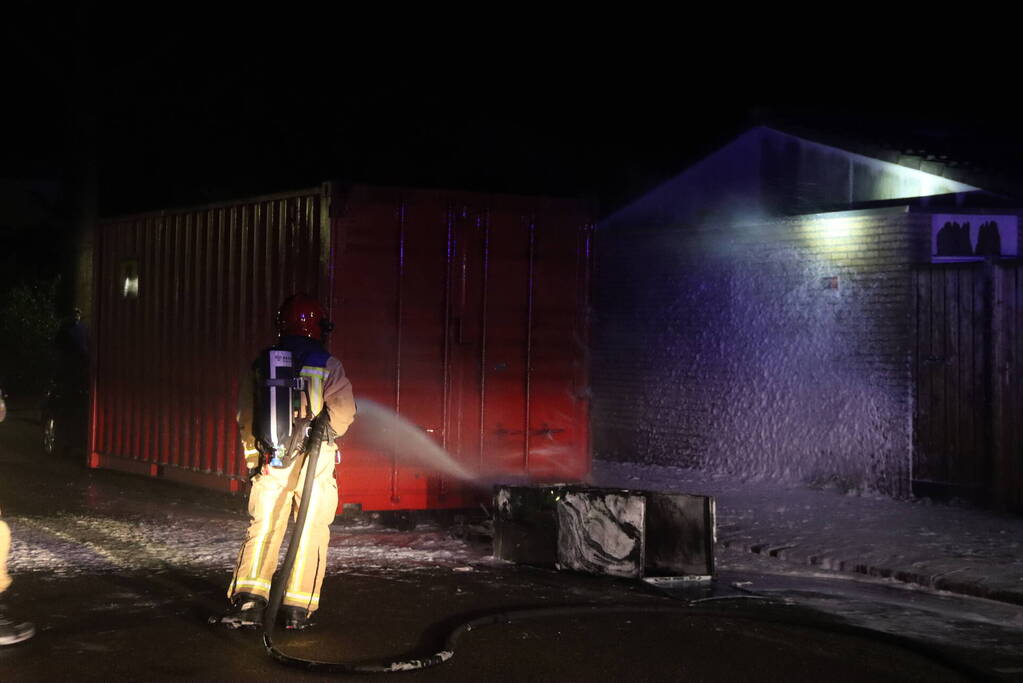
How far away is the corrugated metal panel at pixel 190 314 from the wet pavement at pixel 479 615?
223 cm

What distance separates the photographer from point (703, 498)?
9.34m

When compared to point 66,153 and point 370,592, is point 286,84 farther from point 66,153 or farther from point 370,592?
point 370,592

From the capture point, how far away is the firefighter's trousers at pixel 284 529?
295 inches

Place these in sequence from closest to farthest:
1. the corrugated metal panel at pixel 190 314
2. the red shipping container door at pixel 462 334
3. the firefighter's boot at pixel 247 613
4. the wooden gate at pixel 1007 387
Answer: the firefighter's boot at pixel 247 613 < the red shipping container door at pixel 462 334 < the corrugated metal panel at pixel 190 314 < the wooden gate at pixel 1007 387

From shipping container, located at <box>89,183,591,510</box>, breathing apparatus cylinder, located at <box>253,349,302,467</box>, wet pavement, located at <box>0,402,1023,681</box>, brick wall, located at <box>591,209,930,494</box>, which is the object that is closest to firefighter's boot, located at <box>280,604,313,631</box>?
wet pavement, located at <box>0,402,1023,681</box>

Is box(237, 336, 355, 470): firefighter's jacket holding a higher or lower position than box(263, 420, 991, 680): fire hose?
higher

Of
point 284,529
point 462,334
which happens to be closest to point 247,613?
point 284,529

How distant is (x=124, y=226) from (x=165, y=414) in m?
2.40

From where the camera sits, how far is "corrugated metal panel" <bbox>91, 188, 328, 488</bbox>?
39.6 ft

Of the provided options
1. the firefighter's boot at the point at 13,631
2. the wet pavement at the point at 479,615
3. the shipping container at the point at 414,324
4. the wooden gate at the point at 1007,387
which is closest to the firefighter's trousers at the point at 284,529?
the wet pavement at the point at 479,615

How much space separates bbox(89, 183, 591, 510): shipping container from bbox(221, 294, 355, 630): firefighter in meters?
3.49

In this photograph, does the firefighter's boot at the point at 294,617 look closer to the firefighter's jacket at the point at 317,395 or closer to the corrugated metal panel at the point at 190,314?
the firefighter's jacket at the point at 317,395

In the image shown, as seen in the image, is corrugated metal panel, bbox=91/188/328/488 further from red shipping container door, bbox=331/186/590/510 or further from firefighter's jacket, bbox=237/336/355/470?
firefighter's jacket, bbox=237/336/355/470

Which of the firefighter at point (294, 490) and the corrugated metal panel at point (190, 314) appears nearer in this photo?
the firefighter at point (294, 490)
